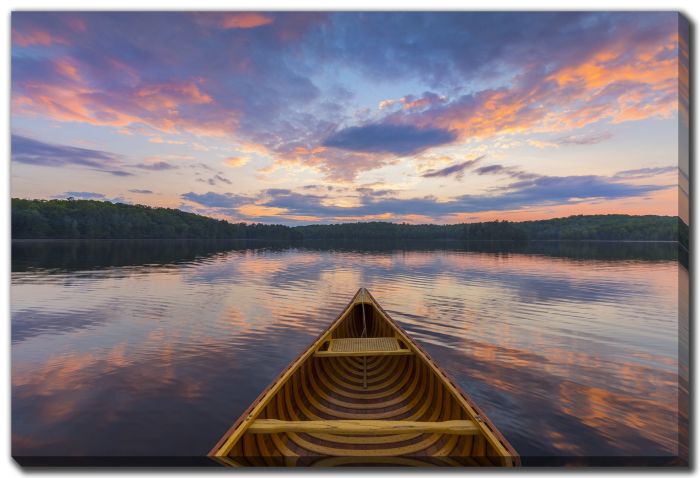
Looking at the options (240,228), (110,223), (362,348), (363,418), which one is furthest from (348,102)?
(240,228)

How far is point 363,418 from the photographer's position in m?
4.97

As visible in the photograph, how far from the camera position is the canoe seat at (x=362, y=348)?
244 inches

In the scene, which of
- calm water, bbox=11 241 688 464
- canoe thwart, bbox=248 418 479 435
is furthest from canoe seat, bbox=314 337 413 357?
canoe thwart, bbox=248 418 479 435

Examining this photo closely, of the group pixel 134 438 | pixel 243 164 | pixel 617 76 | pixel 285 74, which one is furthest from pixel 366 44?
pixel 134 438

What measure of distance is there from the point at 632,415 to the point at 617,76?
26.2ft

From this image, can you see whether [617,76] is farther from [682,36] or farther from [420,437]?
[420,437]

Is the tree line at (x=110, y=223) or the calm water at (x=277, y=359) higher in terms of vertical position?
the tree line at (x=110, y=223)

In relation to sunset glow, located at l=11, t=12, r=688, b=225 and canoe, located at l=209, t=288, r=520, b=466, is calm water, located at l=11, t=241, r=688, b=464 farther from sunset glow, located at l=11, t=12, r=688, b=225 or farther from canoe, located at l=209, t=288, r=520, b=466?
sunset glow, located at l=11, t=12, r=688, b=225

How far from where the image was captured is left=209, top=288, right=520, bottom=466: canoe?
3625 millimetres

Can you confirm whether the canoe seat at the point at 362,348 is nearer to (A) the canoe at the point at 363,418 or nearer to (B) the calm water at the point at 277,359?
(A) the canoe at the point at 363,418

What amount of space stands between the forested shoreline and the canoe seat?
41.2 meters

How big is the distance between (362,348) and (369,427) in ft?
9.53

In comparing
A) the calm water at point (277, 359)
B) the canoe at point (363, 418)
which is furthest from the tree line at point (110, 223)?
the canoe at point (363, 418)

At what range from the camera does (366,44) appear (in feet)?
27.1
